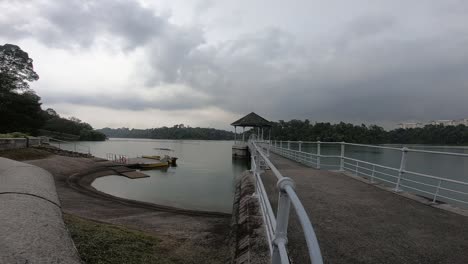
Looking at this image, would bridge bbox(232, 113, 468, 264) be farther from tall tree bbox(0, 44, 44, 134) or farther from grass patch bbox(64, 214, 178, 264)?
tall tree bbox(0, 44, 44, 134)

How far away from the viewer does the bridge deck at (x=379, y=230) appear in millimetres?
2988

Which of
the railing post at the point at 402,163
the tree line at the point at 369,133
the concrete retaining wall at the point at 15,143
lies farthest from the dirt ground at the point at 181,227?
the tree line at the point at 369,133

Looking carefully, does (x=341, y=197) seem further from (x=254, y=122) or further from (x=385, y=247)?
(x=254, y=122)

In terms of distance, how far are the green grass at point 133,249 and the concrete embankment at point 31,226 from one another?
128 centimetres

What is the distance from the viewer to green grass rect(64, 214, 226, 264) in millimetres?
3923

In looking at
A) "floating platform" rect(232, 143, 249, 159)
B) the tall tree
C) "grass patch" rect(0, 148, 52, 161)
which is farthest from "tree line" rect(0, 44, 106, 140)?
"floating platform" rect(232, 143, 249, 159)

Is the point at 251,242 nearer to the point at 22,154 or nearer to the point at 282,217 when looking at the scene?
the point at 282,217

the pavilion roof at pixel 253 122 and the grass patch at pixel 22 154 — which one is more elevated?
the pavilion roof at pixel 253 122

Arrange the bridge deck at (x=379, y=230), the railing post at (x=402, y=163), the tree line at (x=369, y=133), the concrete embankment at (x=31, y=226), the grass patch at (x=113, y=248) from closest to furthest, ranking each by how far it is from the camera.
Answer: the concrete embankment at (x=31, y=226)
the bridge deck at (x=379, y=230)
the grass patch at (x=113, y=248)
the railing post at (x=402, y=163)
the tree line at (x=369, y=133)

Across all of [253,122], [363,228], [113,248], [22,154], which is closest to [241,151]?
[253,122]

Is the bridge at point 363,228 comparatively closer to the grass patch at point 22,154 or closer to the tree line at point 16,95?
the grass patch at point 22,154

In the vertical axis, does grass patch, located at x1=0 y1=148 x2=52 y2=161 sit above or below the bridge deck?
below

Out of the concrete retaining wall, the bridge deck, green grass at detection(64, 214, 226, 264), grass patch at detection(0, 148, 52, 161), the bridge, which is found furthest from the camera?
the concrete retaining wall

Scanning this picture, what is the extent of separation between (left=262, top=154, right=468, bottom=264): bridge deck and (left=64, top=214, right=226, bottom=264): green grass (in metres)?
2.08
